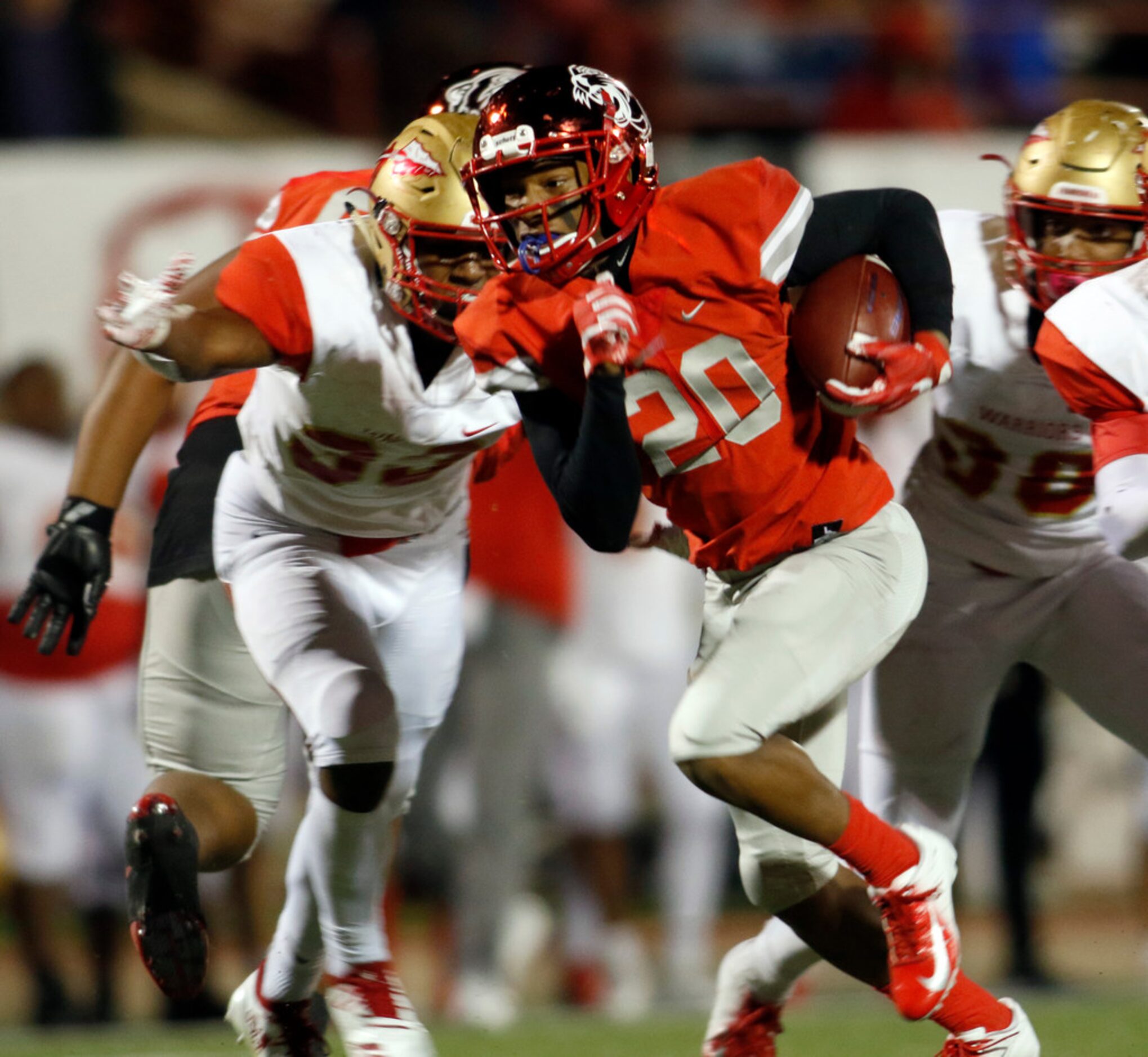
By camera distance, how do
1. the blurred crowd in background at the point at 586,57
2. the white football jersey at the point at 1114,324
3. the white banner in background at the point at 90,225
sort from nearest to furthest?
the white football jersey at the point at 1114,324
the white banner in background at the point at 90,225
the blurred crowd in background at the point at 586,57

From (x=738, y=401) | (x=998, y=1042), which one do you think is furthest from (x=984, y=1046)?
(x=738, y=401)

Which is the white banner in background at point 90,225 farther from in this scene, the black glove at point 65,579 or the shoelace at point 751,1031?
the shoelace at point 751,1031

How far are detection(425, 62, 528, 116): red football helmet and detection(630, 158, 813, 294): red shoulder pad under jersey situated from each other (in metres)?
0.72

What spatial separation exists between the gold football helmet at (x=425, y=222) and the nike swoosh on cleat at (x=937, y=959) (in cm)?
133

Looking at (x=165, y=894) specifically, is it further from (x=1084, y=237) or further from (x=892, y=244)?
(x=1084, y=237)

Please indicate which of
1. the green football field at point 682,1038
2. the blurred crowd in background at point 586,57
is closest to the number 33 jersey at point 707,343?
the green football field at point 682,1038

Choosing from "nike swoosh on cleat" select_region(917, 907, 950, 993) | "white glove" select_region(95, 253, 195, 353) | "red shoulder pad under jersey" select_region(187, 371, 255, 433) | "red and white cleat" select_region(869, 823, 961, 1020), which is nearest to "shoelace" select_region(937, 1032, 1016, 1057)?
"red and white cleat" select_region(869, 823, 961, 1020)

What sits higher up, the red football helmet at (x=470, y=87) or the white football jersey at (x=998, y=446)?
the red football helmet at (x=470, y=87)

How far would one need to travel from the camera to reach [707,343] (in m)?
2.83

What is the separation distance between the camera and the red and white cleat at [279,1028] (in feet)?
11.1

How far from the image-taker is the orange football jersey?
140 inches

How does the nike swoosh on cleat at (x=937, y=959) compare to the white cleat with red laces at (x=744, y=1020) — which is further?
the white cleat with red laces at (x=744, y=1020)

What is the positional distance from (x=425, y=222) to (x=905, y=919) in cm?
145

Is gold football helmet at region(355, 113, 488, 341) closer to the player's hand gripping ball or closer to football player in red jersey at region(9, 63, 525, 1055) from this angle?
football player in red jersey at region(9, 63, 525, 1055)
